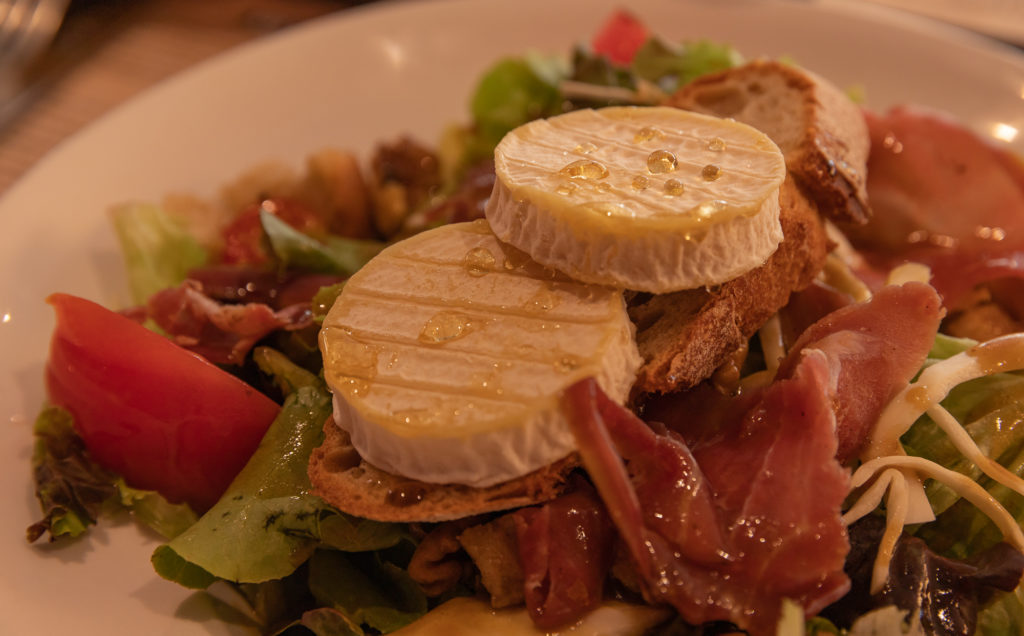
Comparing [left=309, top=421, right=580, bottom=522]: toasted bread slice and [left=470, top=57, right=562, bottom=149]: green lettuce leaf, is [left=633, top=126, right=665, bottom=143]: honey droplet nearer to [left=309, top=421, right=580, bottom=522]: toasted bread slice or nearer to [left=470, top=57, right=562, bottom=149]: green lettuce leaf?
[left=309, top=421, right=580, bottom=522]: toasted bread slice

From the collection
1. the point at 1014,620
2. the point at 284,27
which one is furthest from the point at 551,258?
the point at 284,27

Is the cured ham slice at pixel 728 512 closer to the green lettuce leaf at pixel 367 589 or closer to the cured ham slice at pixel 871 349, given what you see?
the cured ham slice at pixel 871 349

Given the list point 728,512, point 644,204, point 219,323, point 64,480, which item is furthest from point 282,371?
point 728,512

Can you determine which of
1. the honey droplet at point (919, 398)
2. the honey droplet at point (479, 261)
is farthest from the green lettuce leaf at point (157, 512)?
the honey droplet at point (919, 398)

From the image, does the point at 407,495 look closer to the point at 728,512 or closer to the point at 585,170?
the point at 728,512

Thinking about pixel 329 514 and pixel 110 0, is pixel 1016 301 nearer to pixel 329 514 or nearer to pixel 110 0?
pixel 329 514

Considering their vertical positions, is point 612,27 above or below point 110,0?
below

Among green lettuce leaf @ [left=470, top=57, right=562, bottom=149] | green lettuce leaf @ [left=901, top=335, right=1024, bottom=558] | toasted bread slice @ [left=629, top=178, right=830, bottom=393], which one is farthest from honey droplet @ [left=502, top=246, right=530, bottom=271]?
green lettuce leaf @ [left=470, top=57, right=562, bottom=149]
